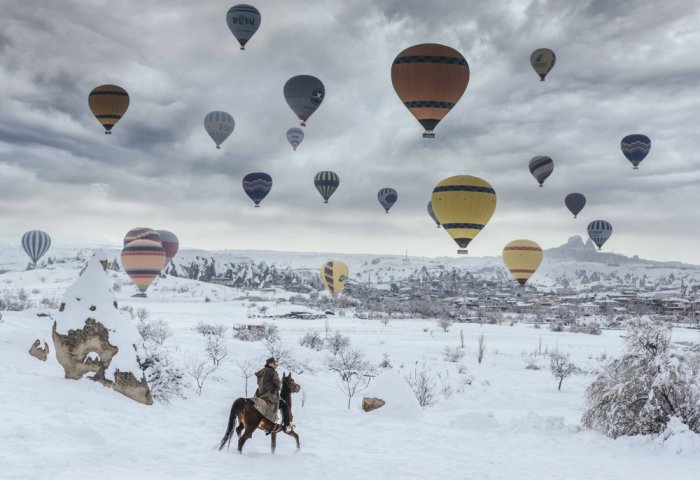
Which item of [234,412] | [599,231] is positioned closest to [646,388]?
[234,412]

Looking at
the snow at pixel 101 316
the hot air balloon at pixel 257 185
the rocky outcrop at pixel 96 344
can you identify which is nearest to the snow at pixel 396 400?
the rocky outcrop at pixel 96 344

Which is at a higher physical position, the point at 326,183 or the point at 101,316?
the point at 326,183

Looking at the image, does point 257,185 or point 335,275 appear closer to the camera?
point 257,185

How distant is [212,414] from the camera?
18734mm

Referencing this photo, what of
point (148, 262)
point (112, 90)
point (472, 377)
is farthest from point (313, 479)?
point (148, 262)

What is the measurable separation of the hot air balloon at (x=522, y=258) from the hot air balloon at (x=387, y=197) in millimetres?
17172

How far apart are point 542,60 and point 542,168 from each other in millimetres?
9948

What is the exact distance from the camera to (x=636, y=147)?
189 ft

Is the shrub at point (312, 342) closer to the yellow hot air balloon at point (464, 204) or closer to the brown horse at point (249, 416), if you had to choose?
the yellow hot air balloon at point (464, 204)

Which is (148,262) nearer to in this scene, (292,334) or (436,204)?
(292,334)

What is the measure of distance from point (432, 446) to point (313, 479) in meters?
5.22

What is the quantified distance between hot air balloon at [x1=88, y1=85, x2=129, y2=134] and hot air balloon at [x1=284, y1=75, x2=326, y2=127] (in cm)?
1273

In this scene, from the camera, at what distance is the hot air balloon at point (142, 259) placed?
2751 inches

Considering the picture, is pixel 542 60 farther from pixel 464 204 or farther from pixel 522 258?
pixel 464 204
